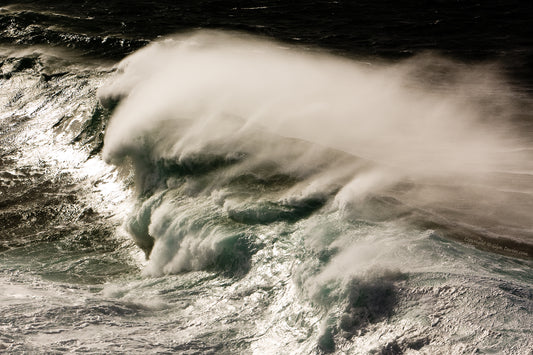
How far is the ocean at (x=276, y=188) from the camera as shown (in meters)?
5.20

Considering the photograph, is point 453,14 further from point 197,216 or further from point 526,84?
point 197,216

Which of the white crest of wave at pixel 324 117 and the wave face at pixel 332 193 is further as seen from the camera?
the white crest of wave at pixel 324 117

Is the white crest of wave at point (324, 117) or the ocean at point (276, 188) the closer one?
the ocean at point (276, 188)

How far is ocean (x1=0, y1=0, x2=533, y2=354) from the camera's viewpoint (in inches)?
205

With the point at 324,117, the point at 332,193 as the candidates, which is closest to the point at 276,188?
the point at 332,193

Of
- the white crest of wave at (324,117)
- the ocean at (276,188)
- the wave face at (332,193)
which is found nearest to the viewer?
the wave face at (332,193)

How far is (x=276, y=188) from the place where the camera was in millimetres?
7461

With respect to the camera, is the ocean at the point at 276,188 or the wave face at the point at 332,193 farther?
the ocean at the point at 276,188

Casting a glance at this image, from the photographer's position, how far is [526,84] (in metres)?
11.4

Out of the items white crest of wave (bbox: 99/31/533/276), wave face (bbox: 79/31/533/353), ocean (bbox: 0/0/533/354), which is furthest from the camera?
white crest of wave (bbox: 99/31/533/276)

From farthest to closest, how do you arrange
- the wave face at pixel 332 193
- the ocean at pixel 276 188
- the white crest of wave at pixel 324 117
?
the white crest of wave at pixel 324 117 < the ocean at pixel 276 188 < the wave face at pixel 332 193

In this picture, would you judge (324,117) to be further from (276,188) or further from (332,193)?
(332,193)

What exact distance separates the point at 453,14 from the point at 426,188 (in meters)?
9.37

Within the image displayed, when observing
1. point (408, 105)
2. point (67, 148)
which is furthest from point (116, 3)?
point (408, 105)
